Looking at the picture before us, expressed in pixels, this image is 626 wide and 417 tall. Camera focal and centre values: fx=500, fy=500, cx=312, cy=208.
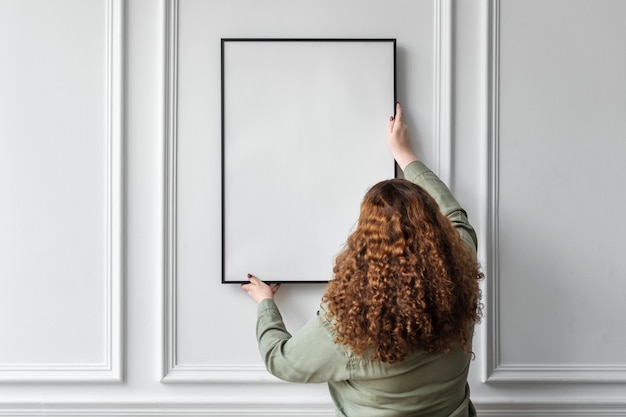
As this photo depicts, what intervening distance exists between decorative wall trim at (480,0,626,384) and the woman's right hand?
0.74 feet

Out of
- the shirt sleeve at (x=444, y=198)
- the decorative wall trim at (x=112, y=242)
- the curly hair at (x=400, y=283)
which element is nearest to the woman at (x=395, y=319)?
the curly hair at (x=400, y=283)

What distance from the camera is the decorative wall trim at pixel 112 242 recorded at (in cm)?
142

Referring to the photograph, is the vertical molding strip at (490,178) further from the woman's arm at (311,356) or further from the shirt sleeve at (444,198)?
the woman's arm at (311,356)

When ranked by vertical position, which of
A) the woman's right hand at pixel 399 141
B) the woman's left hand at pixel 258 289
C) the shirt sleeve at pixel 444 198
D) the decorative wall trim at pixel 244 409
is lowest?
the decorative wall trim at pixel 244 409

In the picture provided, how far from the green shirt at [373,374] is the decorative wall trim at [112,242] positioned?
0.59 metres

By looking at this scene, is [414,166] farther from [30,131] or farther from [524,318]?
[30,131]

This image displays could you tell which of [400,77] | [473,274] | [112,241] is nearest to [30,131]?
[112,241]

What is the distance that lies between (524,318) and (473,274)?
1.78 feet

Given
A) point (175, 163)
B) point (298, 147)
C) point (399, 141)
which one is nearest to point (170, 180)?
point (175, 163)

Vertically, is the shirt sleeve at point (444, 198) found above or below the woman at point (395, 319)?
above

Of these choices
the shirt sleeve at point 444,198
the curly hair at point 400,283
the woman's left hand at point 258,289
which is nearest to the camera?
the curly hair at point 400,283

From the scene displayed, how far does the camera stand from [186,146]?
56.2 inches

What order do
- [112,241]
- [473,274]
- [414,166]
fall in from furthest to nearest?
[112,241] < [414,166] < [473,274]

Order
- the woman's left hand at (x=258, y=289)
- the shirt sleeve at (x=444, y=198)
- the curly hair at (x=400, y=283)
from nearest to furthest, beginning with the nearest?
the curly hair at (x=400, y=283) < the shirt sleeve at (x=444, y=198) < the woman's left hand at (x=258, y=289)
